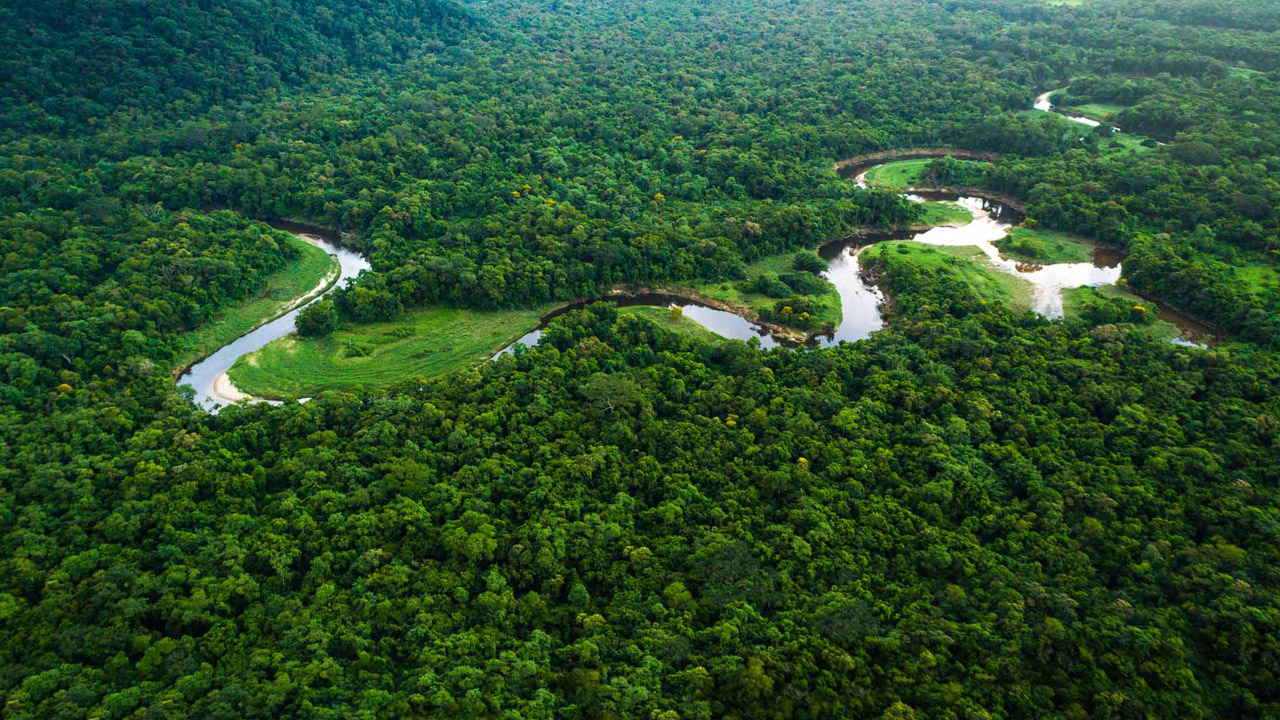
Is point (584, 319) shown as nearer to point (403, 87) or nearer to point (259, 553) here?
point (259, 553)

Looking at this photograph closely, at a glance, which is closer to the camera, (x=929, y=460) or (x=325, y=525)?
(x=325, y=525)

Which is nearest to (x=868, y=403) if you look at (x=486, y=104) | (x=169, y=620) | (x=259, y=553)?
(x=259, y=553)

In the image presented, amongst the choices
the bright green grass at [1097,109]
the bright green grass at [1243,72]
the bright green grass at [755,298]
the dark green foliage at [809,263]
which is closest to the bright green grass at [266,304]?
the bright green grass at [755,298]

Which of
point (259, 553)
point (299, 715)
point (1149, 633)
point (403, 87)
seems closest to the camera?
point (299, 715)

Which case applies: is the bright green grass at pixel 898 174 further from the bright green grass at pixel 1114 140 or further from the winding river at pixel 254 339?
the winding river at pixel 254 339

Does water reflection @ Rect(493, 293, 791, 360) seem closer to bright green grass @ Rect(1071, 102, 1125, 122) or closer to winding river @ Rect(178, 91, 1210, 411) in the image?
winding river @ Rect(178, 91, 1210, 411)

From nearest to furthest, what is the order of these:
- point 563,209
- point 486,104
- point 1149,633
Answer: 1. point 1149,633
2. point 563,209
3. point 486,104

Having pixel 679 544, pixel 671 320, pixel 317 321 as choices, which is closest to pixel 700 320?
pixel 671 320
